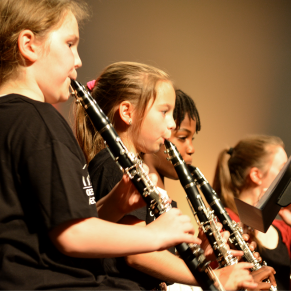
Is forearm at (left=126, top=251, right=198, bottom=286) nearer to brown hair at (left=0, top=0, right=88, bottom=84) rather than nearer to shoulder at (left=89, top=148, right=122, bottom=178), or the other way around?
shoulder at (left=89, top=148, right=122, bottom=178)

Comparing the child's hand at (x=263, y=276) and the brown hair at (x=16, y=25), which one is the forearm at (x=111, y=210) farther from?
the child's hand at (x=263, y=276)

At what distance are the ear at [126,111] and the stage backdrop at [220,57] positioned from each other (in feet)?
2.32

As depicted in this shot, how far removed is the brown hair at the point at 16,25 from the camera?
79 centimetres

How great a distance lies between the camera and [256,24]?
2242 mm

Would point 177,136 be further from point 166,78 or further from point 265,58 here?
point 265,58

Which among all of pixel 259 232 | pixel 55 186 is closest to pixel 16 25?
pixel 55 186

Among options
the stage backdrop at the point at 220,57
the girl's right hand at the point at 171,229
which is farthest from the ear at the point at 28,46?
the stage backdrop at the point at 220,57

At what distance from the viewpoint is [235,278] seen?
93 cm

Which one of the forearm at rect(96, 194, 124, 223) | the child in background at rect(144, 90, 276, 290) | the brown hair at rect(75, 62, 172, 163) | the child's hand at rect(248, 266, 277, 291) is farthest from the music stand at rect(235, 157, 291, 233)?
the child in background at rect(144, 90, 276, 290)

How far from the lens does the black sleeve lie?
0.65 metres

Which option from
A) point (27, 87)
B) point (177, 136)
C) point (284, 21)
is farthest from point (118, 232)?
point (284, 21)

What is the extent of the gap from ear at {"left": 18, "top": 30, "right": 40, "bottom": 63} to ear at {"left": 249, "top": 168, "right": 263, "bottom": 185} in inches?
51.1
